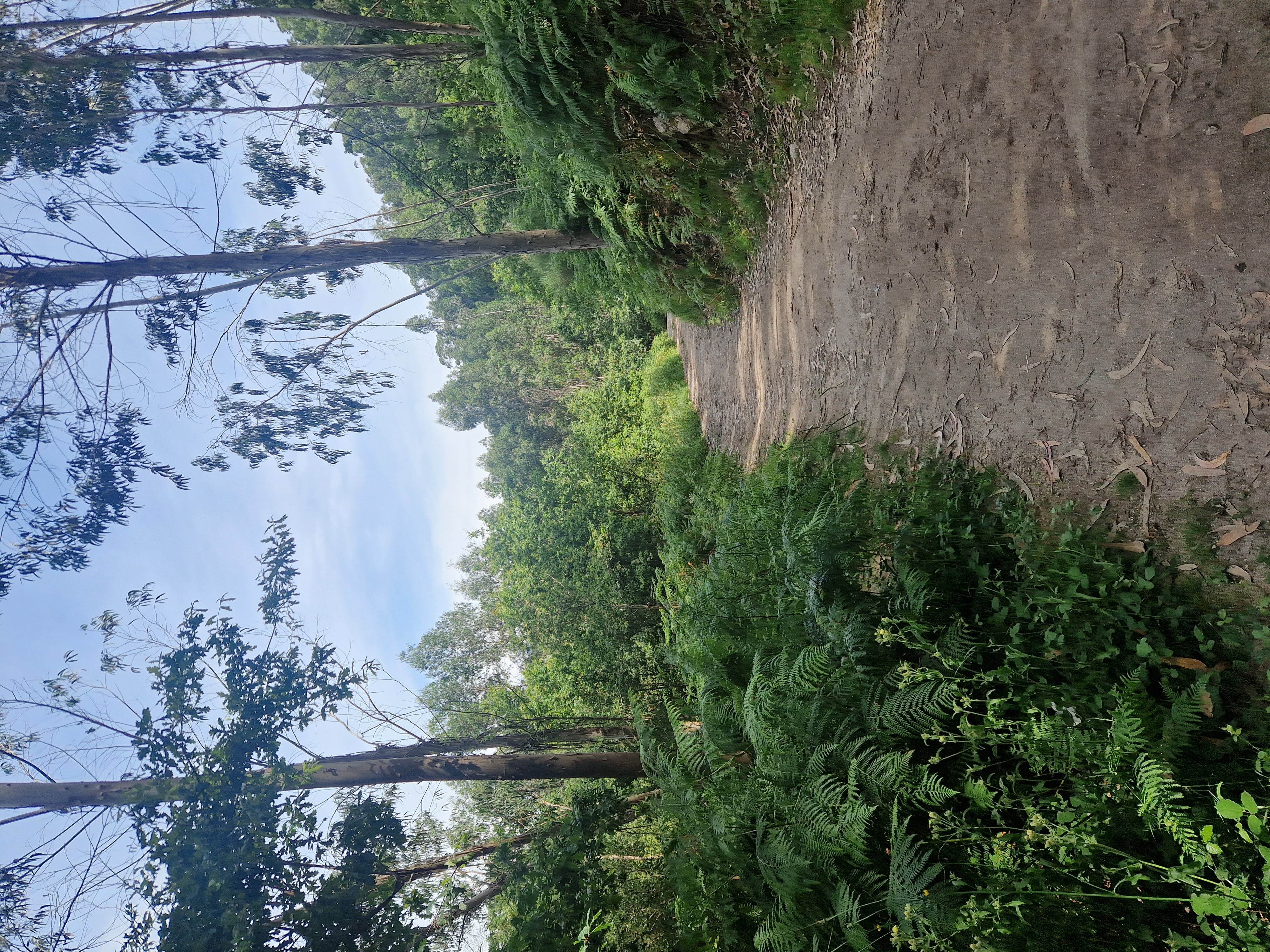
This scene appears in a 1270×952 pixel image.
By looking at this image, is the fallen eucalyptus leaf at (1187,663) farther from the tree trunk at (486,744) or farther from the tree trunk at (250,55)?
the tree trunk at (250,55)

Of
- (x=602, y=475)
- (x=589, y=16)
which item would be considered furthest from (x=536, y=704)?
(x=589, y=16)

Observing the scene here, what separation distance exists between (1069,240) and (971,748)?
2598 mm

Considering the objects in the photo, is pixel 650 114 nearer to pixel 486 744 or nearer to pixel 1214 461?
pixel 1214 461

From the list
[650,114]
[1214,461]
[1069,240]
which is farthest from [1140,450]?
[650,114]

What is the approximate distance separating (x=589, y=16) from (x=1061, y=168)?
4.87 metres

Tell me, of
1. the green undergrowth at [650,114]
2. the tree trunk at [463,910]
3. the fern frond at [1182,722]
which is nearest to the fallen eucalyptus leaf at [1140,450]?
the fern frond at [1182,722]

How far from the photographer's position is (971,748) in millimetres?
3248

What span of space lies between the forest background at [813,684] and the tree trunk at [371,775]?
9.2 inches

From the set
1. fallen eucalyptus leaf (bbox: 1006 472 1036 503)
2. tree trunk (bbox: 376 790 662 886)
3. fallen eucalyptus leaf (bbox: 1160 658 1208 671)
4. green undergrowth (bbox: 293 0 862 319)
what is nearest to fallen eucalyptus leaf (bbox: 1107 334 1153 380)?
fallen eucalyptus leaf (bbox: 1006 472 1036 503)

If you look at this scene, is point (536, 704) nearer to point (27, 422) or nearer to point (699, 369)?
point (699, 369)

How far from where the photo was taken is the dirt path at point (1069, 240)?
293cm

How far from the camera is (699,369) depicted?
1145cm

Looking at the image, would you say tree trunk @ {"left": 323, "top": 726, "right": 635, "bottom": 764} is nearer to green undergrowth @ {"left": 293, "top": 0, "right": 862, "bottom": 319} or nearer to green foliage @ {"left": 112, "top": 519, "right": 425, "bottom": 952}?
green foliage @ {"left": 112, "top": 519, "right": 425, "bottom": 952}

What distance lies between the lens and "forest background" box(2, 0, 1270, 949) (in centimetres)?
268
